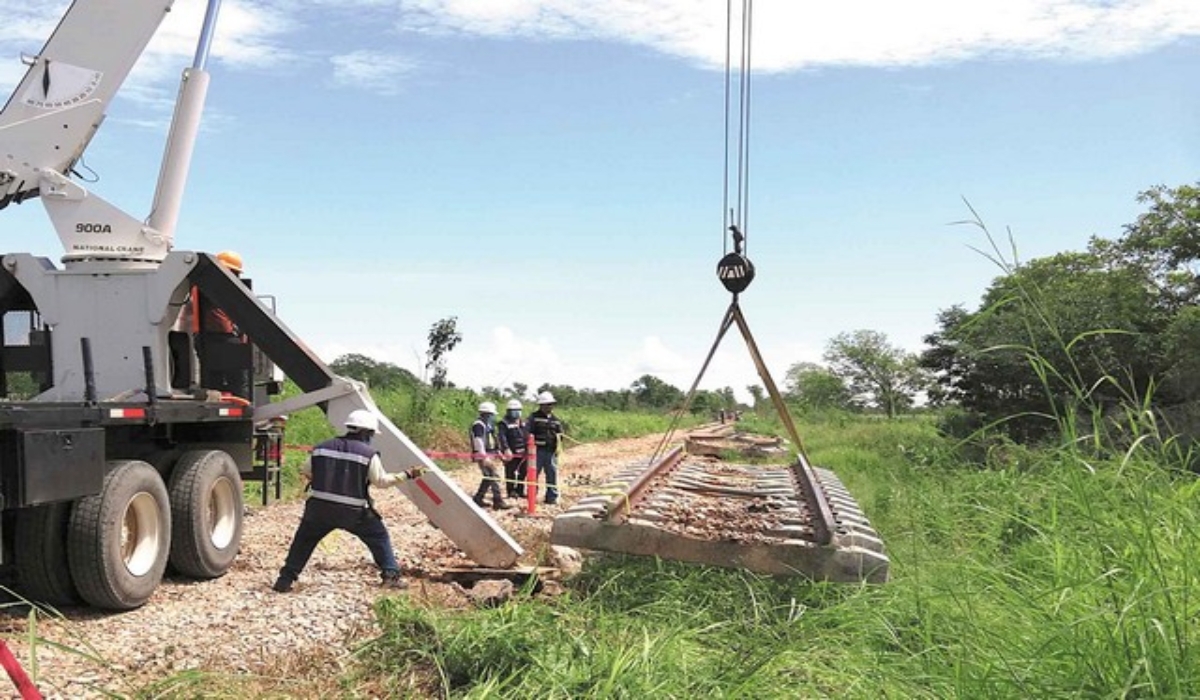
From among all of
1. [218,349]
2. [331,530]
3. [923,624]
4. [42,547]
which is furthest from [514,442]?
[923,624]

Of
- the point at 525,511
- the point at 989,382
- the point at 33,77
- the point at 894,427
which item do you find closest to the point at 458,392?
the point at 894,427

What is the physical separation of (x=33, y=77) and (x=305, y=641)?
217 inches

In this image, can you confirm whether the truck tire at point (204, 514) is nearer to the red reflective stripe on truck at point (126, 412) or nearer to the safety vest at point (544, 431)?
the red reflective stripe on truck at point (126, 412)

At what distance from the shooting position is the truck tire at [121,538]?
617cm

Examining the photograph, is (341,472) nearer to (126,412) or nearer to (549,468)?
(126,412)

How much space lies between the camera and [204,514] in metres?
7.48

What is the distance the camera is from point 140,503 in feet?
22.3

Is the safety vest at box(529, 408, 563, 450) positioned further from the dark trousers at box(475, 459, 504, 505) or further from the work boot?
the work boot

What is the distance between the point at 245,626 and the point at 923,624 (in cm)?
393

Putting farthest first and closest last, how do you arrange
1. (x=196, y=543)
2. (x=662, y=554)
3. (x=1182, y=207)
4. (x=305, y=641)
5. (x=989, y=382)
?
(x=1182, y=207)
(x=989, y=382)
(x=196, y=543)
(x=662, y=554)
(x=305, y=641)

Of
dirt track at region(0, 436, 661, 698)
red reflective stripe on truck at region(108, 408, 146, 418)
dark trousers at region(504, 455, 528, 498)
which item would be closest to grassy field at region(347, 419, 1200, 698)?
dirt track at region(0, 436, 661, 698)

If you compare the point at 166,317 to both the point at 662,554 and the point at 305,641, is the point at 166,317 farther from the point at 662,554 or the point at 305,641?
the point at 662,554

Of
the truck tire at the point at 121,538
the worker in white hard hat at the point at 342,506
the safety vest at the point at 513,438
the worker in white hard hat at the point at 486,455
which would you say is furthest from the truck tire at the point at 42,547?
the safety vest at the point at 513,438

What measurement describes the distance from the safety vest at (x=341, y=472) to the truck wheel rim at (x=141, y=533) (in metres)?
1.06
